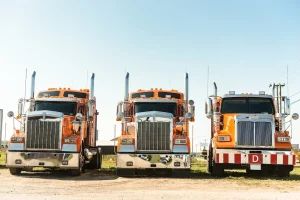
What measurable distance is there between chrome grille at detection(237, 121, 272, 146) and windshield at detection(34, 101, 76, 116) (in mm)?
6872

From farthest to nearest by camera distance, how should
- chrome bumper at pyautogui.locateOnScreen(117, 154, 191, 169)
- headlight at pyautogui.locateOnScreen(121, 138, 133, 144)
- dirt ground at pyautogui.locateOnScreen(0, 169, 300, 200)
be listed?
headlight at pyautogui.locateOnScreen(121, 138, 133, 144), chrome bumper at pyautogui.locateOnScreen(117, 154, 191, 169), dirt ground at pyautogui.locateOnScreen(0, 169, 300, 200)

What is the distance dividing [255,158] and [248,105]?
249cm

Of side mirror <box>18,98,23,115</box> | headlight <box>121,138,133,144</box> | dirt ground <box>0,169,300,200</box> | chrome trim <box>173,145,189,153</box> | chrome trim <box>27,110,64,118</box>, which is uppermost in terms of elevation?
side mirror <box>18,98,23,115</box>

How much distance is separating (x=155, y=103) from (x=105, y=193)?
7339mm

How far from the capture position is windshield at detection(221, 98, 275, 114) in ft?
64.2

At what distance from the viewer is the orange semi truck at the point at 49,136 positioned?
18.0m

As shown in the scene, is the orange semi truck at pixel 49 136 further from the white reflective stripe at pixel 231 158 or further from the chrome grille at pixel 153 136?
the white reflective stripe at pixel 231 158

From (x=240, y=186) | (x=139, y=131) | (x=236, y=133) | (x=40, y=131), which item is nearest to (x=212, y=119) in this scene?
(x=236, y=133)

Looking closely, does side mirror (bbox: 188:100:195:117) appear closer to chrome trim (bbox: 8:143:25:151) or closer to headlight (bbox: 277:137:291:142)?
headlight (bbox: 277:137:291:142)

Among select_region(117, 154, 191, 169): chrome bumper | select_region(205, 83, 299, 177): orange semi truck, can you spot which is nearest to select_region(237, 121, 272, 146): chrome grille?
select_region(205, 83, 299, 177): orange semi truck

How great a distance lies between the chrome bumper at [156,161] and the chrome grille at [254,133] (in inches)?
90.2

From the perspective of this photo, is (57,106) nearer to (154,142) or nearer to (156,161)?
(154,142)

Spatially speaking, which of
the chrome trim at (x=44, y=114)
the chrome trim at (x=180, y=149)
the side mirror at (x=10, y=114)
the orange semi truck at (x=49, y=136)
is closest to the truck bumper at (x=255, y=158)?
the chrome trim at (x=180, y=149)

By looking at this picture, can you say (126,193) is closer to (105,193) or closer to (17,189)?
(105,193)
